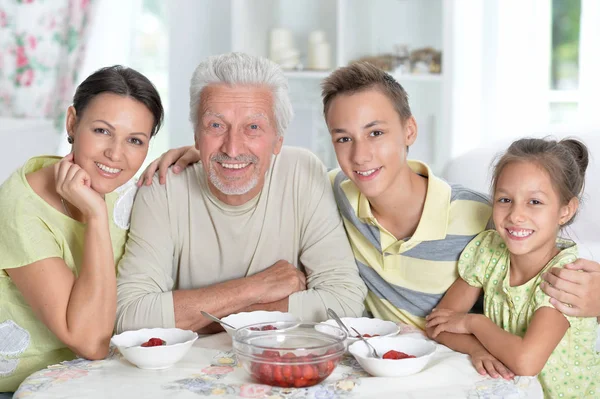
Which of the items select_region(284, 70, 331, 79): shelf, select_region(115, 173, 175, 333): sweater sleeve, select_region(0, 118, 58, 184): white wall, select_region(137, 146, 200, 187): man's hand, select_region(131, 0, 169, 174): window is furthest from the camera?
select_region(131, 0, 169, 174): window

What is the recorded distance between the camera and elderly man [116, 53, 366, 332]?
192cm

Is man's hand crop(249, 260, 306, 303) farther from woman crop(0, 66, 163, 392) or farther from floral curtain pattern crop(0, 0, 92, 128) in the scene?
floral curtain pattern crop(0, 0, 92, 128)

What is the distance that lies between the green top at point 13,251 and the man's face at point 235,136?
0.37 meters

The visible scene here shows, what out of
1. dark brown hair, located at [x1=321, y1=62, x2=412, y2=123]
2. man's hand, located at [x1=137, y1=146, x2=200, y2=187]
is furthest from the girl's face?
man's hand, located at [x1=137, y1=146, x2=200, y2=187]

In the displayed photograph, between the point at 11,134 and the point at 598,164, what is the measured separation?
261 cm

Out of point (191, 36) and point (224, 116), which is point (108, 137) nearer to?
point (224, 116)

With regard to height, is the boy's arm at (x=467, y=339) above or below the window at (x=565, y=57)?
Answer: below

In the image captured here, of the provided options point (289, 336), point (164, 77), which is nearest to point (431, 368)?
point (289, 336)

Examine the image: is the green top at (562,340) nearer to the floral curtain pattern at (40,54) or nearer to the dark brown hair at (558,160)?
the dark brown hair at (558,160)

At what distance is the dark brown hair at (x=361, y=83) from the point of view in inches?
76.9

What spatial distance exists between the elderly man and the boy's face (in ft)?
0.61

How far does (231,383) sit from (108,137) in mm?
713

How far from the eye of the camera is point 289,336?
1.58 metres

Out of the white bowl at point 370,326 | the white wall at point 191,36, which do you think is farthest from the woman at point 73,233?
the white wall at point 191,36
